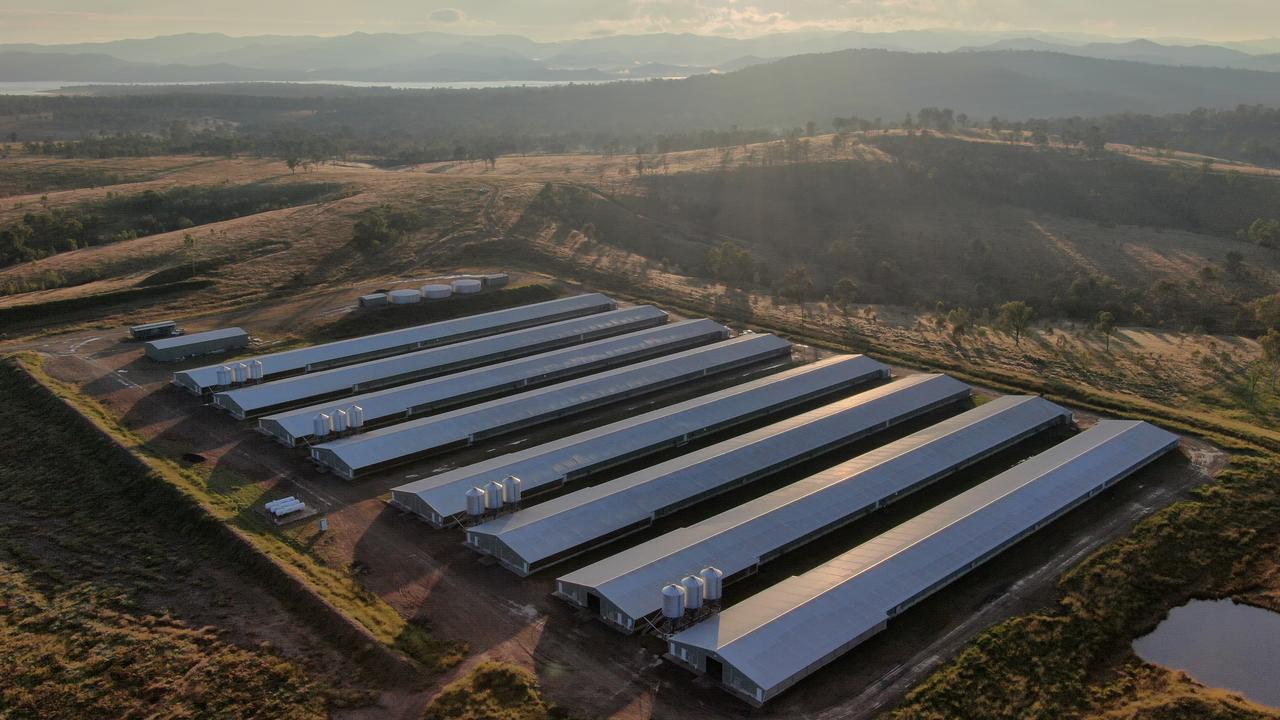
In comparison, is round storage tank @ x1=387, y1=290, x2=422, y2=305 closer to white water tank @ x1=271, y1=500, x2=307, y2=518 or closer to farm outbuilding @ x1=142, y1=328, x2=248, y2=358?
farm outbuilding @ x1=142, y1=328, x2=248, y2=358

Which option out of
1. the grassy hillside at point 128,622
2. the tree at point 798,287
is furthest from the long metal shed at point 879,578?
the tree at point 798,287

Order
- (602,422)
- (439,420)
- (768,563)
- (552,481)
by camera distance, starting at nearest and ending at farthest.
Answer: (768,563)
(552,481)
(439,420)
(602,422)

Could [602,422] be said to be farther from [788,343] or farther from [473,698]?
[473,698]

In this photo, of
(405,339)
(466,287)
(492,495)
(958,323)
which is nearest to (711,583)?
(492,495)

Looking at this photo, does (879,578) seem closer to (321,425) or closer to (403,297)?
(321,425)

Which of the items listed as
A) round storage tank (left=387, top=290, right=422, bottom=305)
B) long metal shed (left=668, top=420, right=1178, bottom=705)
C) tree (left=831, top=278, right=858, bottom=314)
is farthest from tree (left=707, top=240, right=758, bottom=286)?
long metal shed (left=668, top=420, right=1178, bottom=705)

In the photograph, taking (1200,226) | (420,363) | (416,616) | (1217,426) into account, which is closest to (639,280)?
(420,363)
